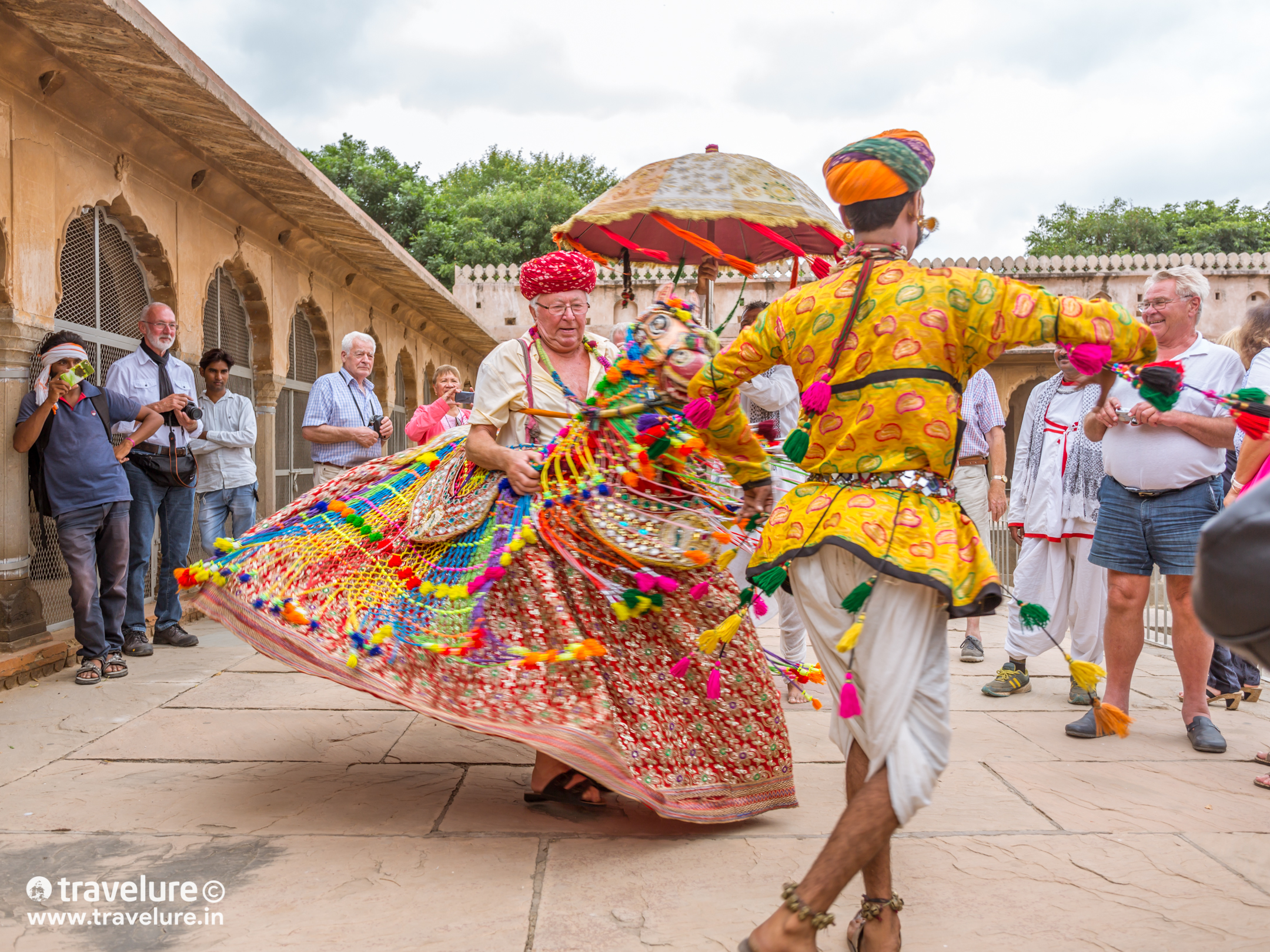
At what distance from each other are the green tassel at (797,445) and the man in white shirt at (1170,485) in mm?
2145

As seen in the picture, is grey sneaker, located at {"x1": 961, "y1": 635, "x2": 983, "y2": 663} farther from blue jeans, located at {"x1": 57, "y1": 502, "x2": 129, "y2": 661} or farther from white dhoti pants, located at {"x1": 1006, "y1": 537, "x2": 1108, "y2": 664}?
blue jeans, located at {"x1": 57, "y1": 502, "x2": 129, "y2": 661}

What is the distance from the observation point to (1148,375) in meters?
2.14

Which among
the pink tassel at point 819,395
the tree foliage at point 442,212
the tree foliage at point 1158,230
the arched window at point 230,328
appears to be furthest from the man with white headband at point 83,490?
the tree foliage at point 1158,230

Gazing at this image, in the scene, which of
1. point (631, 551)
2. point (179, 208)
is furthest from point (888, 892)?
point (179, 208)

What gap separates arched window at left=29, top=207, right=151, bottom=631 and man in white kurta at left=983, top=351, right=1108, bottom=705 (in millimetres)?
5498

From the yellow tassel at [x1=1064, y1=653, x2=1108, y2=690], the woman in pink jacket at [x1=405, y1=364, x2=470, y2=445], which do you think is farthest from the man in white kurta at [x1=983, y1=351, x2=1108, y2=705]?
the woman in pink jacket at [x1=405, y1=364, x2=470, y2=445]

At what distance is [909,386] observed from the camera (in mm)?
2189

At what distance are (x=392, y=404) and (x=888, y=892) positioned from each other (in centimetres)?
1327

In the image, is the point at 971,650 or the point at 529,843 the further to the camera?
the point at 971,650

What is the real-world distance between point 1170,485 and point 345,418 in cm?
529

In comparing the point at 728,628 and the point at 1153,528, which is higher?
the point at 1153,528

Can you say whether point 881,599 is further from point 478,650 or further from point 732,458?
point 478,650

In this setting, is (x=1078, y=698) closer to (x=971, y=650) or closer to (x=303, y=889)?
(x=971, y=650)

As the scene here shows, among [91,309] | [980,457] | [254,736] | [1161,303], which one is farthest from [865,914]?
[91,309]
